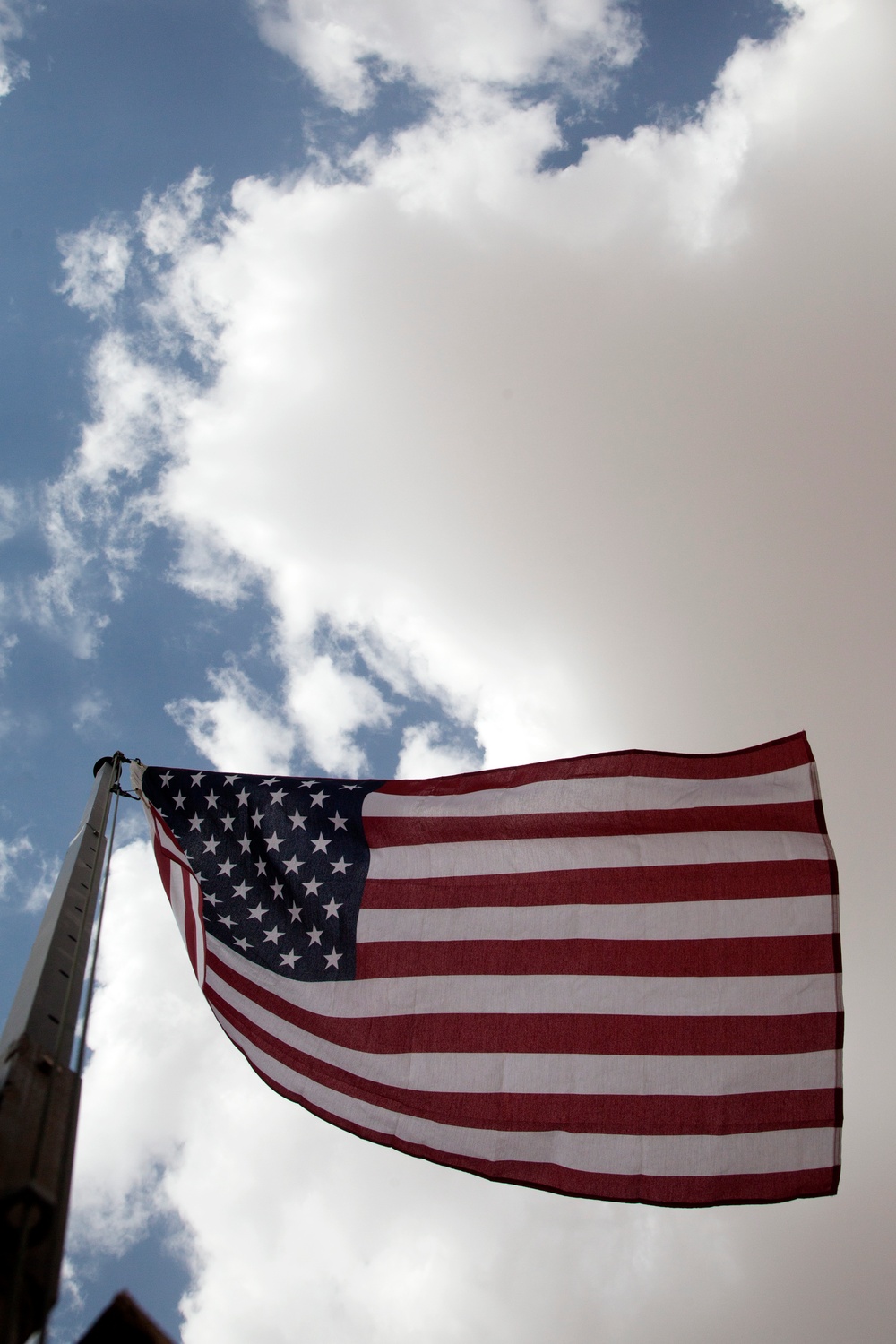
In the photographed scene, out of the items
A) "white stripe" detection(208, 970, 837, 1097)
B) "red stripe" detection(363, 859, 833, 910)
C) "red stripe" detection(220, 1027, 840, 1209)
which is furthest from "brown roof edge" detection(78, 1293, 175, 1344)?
"red stripe" detection(363, 859, 833, 910)

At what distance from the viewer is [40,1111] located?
16.9ft

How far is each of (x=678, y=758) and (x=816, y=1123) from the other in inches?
165

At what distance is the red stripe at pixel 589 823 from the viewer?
11258mm

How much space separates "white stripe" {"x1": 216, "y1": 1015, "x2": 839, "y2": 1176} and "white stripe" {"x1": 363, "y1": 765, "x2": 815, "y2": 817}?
3593 millimetres

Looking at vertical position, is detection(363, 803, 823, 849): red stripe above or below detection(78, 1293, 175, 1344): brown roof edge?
above

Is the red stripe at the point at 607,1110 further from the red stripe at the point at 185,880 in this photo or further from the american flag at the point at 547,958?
the red stripe at the point at 185,880

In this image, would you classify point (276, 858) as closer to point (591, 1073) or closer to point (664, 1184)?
point (591, 1073)

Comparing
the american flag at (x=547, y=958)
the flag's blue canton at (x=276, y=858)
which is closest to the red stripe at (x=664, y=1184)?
the american flag at (x=547, y=958)

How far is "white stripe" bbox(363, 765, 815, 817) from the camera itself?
11305 mm

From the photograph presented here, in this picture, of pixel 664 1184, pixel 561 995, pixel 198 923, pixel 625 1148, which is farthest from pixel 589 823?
pixel 198 923

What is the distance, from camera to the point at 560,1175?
10062 mm

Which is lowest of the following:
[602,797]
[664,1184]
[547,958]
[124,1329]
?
[124,1329]

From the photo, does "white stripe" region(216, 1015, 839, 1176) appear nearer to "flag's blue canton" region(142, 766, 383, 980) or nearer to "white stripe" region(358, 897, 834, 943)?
"flag's blue canton" region(142, 766, 383, 980)

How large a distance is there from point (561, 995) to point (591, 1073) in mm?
897
